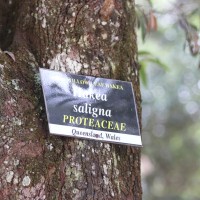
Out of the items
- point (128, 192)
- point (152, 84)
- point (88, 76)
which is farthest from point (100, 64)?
point (152, 84)

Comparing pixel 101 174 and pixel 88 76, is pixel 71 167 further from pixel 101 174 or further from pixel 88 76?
pixel 88 76

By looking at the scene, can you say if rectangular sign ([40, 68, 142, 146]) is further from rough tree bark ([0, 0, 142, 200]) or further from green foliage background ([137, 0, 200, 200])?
green foliage background ([137, 0, 200, 200])

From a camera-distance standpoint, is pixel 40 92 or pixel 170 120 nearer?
pixel 40 92

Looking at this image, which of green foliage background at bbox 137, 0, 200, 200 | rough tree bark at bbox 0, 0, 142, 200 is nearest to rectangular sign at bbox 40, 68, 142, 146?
rough tree bark at bbox 0, 0, 142, 200

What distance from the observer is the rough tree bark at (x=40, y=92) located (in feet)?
3.10

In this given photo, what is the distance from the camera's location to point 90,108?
1.03 metres

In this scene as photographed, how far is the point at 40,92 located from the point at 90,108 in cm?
12

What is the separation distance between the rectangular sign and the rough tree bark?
0.03m

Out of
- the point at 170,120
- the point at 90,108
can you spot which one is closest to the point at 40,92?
the point at 90,108

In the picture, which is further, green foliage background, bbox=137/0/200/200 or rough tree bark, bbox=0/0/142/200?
green foliage background, bbox=137/0/200/200

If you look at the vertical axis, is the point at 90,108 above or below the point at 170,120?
above

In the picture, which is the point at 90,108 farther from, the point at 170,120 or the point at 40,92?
the point at 170,120

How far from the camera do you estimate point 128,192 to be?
102 centimetres

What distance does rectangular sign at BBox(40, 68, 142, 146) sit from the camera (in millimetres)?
995
